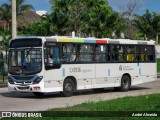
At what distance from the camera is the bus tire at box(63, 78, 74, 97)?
794 inches

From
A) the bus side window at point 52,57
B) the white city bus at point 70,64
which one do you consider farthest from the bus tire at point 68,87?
the bus side window at point 52,57

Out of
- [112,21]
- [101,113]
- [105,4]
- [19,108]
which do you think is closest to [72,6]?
[112,21]

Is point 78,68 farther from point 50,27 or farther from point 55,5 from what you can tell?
point 55,5

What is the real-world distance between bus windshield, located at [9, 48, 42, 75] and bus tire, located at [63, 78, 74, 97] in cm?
154

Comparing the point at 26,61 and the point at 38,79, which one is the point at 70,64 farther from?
the point at 26,61

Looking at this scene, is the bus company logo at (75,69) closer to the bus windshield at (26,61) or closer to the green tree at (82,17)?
the bus windshield at (26,61)

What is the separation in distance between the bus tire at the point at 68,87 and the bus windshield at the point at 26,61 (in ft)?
5.05

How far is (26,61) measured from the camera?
19672mm

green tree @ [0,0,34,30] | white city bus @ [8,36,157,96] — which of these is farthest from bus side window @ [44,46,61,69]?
green tree @ [0,0,34,30]

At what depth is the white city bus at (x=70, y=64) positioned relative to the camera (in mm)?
19391

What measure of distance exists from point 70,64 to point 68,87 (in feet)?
3.35

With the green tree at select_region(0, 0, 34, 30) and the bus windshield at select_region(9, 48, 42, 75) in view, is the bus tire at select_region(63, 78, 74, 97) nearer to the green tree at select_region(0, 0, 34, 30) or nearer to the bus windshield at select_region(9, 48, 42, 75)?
the bus windshield at select_region(9, 48, 42, 75)

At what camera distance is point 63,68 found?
20.0 meters

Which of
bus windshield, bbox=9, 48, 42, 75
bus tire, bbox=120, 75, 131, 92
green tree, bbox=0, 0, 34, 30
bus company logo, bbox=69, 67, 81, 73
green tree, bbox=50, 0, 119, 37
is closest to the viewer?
bus windshield, bbox=9, 48, 42, 75
